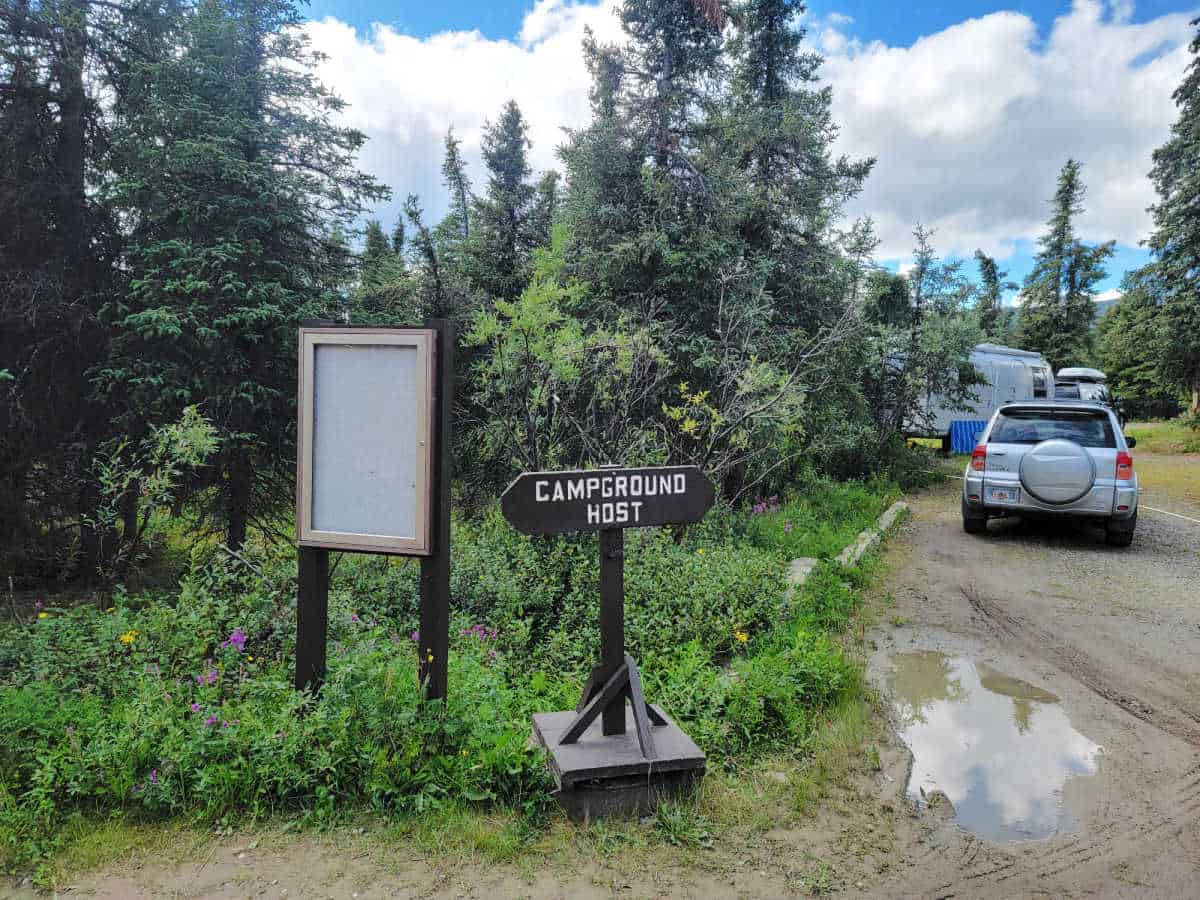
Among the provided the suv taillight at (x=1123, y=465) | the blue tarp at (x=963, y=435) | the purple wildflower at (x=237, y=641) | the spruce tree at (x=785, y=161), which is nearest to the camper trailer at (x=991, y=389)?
the blue tarp at (x=963, y=435)

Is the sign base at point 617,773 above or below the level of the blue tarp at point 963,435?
below

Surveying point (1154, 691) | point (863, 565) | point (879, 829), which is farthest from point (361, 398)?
point (863, 565)

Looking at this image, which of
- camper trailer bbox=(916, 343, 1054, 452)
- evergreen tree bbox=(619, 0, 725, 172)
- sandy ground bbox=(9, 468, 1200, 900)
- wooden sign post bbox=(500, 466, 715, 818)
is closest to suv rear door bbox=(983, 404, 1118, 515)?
sandy ground bbox=(9, 468, 1200, 900)

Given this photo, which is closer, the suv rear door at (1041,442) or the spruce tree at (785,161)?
the suv rear door at (1041,442)

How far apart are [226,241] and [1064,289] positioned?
4565 centimetres

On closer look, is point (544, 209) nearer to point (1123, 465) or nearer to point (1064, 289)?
point (1123, 465)

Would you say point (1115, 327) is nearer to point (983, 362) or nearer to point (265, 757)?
point (983, 362)

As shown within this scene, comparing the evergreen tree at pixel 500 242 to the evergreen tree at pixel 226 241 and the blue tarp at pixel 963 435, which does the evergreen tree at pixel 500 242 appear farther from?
the blue tarp at pixel 963 435

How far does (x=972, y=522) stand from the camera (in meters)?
9.64

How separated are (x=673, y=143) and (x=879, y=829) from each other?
35.8 feet

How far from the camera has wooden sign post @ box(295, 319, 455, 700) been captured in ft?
11.1

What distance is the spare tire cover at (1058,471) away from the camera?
8.41 m

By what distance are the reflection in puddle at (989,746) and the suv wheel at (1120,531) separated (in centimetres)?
479

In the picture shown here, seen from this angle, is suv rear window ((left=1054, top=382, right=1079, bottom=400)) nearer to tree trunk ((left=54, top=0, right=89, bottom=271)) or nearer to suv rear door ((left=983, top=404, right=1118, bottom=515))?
suv rear door ((left=983, top=404, right=1118, bottom=515))
